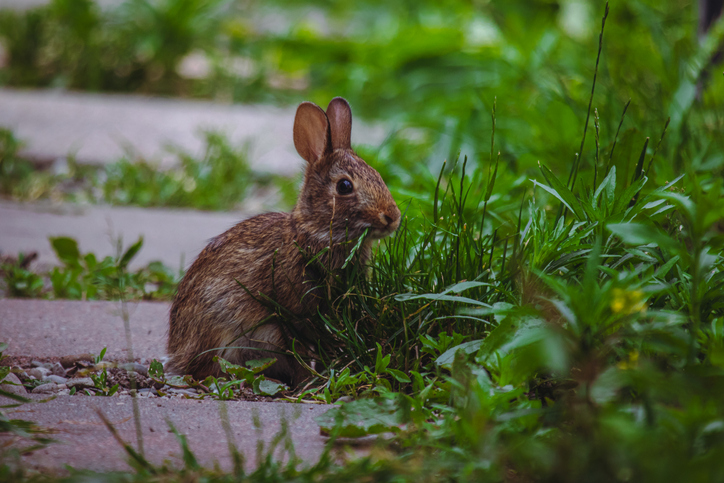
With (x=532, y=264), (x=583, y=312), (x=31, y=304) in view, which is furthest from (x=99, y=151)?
(x=583, y=312)

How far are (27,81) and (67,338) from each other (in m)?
5.53

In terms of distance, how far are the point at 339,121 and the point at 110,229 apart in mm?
1908

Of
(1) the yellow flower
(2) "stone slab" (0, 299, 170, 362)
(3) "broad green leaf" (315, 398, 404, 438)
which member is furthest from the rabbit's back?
(1) the yellow flower

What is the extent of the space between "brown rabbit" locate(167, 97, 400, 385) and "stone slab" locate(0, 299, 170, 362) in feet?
0.73

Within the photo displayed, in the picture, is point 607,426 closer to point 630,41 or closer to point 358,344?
point 358,344

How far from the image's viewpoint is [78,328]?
2.98m

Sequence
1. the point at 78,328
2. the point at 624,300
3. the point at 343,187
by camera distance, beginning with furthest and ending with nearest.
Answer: the point at 78,328
the point at 343,187
the point at 624,300

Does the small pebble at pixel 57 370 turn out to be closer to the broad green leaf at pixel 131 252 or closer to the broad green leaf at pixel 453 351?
the broad green leaf at pixel 131 252

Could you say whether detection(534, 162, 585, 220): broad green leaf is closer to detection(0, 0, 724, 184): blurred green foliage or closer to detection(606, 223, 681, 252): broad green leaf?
detection(606, 223, 681, 252): broad green leaf

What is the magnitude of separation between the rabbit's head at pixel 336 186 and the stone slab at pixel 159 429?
2.70ft

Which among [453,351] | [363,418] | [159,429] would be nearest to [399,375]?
[453,351]

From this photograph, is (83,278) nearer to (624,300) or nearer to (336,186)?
(336,186)

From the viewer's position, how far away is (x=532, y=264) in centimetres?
220

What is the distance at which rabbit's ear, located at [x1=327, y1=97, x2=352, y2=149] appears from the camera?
3035 millimetres
